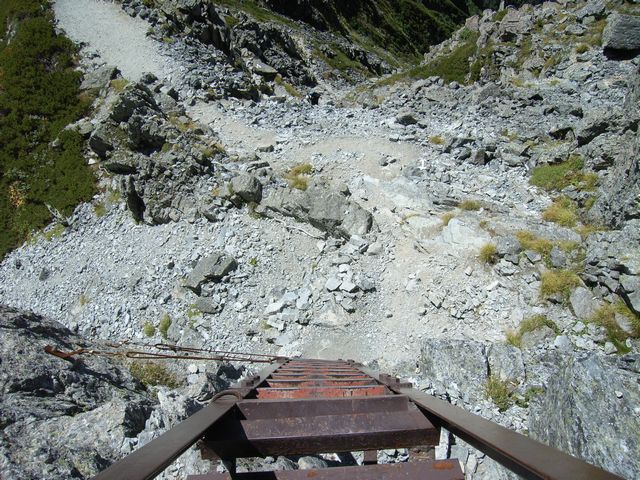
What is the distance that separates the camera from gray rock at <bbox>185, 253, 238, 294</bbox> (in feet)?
44.4

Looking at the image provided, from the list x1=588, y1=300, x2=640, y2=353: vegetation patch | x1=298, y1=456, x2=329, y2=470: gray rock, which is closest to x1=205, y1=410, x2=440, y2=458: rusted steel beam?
x1=298, y1=456, x2=329, y2=470: gray rock

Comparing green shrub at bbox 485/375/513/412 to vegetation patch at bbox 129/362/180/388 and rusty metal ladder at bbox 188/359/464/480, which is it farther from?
vegetation patch at bbox 129/362/180/388

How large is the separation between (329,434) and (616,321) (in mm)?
9955

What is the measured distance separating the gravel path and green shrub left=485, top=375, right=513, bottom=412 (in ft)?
81.4

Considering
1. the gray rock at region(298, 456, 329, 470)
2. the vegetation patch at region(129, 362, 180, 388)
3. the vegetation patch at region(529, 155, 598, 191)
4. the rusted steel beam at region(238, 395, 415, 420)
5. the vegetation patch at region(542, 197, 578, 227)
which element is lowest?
the vegetation patch at region(129, 362, 180, 388)

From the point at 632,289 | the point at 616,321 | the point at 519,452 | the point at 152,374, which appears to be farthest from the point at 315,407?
the point at 632,289

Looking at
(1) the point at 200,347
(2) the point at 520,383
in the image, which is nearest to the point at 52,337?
(1) the point at 200,347

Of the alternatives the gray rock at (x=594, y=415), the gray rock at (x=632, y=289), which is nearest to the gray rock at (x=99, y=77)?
the gray rock at (x=594, y=415)

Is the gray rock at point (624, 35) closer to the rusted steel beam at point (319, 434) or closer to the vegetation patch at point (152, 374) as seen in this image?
the rusted steel beam at point (319, 434)

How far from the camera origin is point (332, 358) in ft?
37.9

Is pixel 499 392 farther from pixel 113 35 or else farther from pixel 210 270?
pixel 113 35

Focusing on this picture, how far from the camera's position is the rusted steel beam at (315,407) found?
11.3ft

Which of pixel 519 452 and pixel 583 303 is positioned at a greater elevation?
pixel 519 452

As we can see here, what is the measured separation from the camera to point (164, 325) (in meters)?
13.1
